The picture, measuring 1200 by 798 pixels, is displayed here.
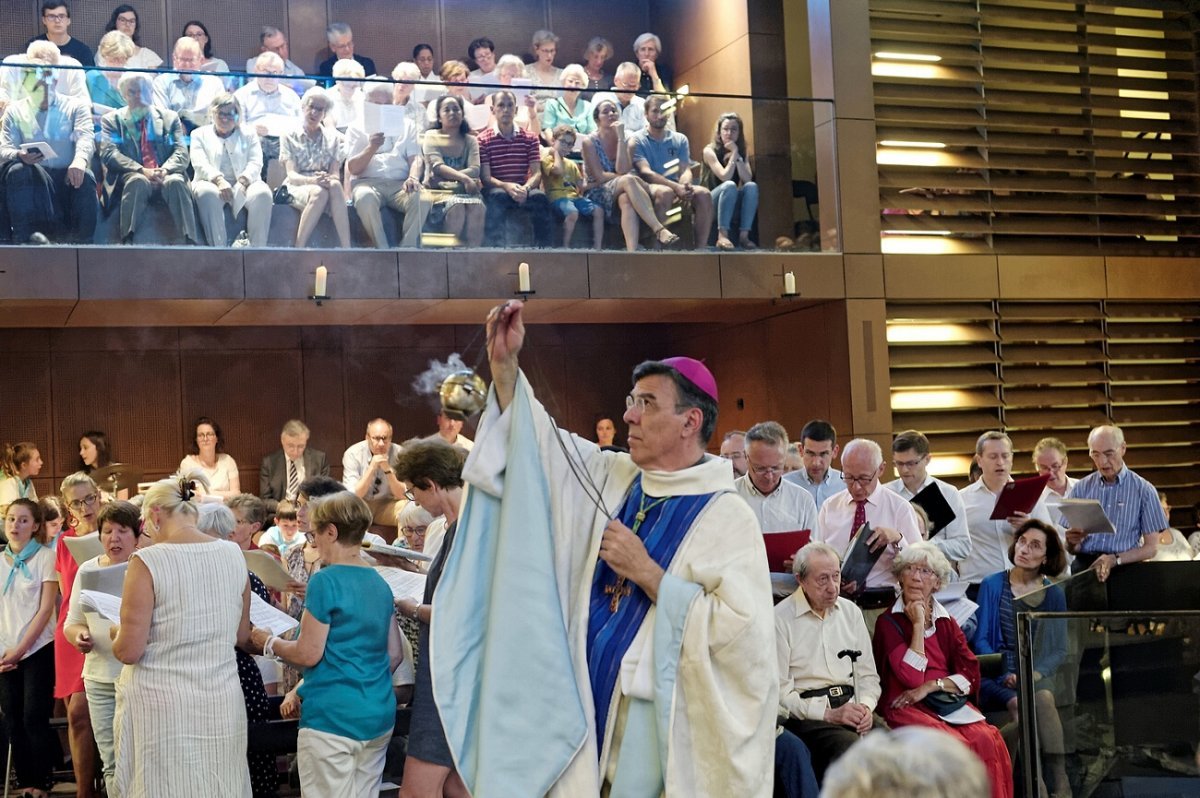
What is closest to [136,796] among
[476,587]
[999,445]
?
[476,587]

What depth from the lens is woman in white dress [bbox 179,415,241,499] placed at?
1022 centimetres

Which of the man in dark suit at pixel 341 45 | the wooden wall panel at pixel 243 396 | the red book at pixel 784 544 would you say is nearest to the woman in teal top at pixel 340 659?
the red book at pixel 784 544

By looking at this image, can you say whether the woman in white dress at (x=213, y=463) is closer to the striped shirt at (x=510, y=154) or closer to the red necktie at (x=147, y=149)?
the red necktie at (x=147, y=149)

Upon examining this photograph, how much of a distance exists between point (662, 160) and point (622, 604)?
23.1 ft

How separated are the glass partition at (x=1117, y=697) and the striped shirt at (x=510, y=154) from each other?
549 centimetres

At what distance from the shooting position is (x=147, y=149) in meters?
8.69

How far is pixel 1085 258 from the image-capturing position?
11344 millimetres

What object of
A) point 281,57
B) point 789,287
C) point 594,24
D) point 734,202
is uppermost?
point 594,24

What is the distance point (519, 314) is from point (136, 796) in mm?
2378

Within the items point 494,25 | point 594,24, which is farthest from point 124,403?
point 594,24

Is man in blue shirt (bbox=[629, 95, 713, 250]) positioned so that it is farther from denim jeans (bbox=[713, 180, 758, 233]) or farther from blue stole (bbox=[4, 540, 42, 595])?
blue stole (bbox=[4, 540, 42, 595])

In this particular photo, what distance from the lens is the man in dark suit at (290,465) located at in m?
10.2

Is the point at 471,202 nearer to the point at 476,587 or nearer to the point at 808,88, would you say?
the point at 808,88

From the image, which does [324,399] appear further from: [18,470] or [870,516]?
[870,516]
